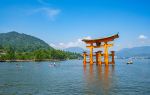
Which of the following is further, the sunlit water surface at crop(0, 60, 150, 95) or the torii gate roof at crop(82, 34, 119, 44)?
the torii gate roof at crop(82, 34, 119, 44)

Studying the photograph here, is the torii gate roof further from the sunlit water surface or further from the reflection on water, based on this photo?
the reflection on water

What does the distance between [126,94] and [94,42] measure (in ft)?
210

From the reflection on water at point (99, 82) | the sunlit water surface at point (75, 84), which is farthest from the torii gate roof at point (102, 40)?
the reflection on water at point (99, 82)

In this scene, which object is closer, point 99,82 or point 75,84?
point 75,84

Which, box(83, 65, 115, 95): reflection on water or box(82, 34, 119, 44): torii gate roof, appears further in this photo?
box(82, 34, 119, 44): torii gate roof

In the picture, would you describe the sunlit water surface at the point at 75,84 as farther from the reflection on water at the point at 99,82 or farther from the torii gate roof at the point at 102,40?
the torii gate roof at the point at 102,40

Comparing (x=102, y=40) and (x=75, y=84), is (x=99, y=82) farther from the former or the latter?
(x=102, y=40)

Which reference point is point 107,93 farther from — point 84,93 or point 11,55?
point 11,55

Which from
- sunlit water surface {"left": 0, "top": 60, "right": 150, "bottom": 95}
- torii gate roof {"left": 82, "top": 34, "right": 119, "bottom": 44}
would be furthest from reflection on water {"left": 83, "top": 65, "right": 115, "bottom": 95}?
torii gate roof {"left": 82, "top": 34, "right": 119, "bottom": 44}

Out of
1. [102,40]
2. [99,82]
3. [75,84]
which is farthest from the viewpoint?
[102,40]

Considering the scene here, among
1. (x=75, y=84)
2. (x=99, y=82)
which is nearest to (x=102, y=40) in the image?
(x=99, y=82)

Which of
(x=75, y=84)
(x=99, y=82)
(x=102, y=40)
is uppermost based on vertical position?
(x=102, y=40)

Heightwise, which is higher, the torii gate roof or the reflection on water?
the torii gate roof

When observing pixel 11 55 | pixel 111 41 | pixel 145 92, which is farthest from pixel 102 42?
pixel 11 55
